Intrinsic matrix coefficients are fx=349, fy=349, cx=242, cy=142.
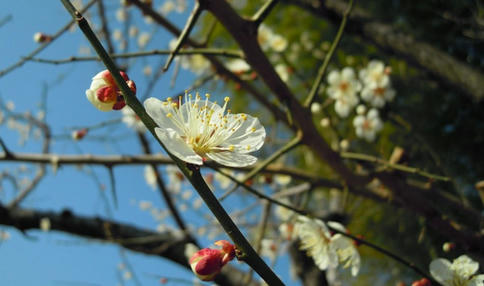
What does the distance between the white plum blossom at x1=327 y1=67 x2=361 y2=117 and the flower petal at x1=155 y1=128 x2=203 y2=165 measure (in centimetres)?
169

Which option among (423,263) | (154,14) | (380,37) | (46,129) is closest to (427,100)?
(380,37)

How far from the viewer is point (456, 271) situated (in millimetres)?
753

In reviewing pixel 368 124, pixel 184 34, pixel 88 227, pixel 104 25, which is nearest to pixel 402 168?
pixel 184 34

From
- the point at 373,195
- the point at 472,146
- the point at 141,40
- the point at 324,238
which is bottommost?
the point at 472,146

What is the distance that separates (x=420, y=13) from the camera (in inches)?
116

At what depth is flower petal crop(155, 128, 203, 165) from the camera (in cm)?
39

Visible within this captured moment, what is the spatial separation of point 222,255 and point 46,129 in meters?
2.25

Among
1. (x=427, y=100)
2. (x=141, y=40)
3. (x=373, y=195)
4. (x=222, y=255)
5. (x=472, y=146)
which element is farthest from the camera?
(x=141, y=40)

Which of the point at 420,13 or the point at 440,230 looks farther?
the point at 420,13

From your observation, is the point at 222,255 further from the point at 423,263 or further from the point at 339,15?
the point at 339,15

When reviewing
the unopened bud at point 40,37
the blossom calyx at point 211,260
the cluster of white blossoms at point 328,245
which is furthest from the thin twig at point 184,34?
the unopened bud at point 40,37

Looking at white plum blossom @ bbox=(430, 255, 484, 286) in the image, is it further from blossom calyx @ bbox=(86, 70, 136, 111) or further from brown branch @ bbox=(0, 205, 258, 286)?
brown branch @ bbox=(0, 205, 258, 286)

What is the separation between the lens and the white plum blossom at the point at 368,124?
2.10 meters

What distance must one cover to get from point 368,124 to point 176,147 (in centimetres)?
195
